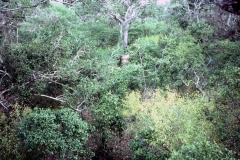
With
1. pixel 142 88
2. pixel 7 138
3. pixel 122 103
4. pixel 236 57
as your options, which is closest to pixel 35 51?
pixel 7 138

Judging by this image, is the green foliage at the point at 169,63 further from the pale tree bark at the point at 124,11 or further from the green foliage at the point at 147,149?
the green foliage at the point at 147,149

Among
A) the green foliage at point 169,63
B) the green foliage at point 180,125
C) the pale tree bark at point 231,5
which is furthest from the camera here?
the green foliage at point 169,63

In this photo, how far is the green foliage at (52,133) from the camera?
929cm

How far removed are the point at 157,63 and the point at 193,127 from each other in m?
9.00

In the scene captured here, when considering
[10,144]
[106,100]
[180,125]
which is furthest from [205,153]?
[10,144]

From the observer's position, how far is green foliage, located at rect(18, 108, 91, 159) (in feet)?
30.5

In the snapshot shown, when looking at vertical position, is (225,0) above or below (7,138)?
above

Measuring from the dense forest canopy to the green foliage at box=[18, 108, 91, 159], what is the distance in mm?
43

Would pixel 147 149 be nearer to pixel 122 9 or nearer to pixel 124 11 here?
pixel 122 9

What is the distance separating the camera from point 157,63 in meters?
19.2

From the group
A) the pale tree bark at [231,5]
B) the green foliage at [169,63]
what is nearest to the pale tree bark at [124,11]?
the green foliage at [169,63]

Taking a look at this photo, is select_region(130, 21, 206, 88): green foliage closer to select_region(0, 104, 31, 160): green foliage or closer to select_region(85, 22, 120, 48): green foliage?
select_region(85, 22, 120, 48): green foliage

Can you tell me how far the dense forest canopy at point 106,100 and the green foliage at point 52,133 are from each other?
0.04m

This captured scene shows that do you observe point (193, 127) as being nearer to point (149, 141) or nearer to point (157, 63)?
point (149, 141)
